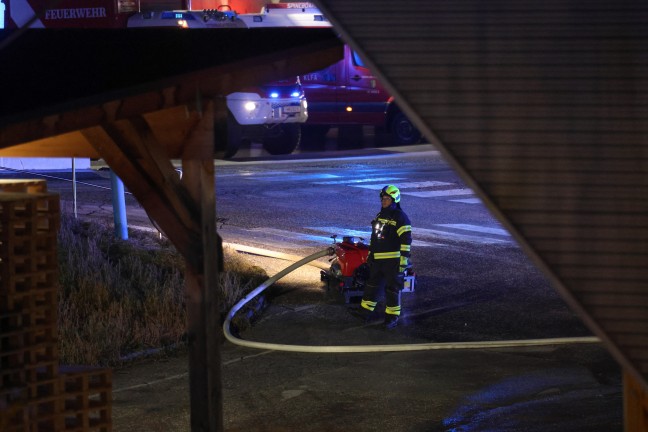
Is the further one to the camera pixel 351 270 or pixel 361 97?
pixel 361 97

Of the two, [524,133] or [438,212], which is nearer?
[524,133]

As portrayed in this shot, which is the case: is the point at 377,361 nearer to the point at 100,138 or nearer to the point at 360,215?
the point at 100,138

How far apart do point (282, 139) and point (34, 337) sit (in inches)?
782

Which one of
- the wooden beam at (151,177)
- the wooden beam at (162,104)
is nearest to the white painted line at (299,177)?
the wooden beam at (162,104)

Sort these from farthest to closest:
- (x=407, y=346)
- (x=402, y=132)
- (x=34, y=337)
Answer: (x=402, y=132) < (x=407, y=346) < (x=34, y=337)

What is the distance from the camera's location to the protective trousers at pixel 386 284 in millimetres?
11484

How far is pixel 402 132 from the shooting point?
27828 mm

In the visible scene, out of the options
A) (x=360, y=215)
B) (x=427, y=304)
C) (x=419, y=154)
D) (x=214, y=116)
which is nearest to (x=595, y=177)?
(x=214, y=116)

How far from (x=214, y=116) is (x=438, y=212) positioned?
11883 millimetres

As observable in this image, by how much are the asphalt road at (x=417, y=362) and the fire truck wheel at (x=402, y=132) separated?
32.5ft

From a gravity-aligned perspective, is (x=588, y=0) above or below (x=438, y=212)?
above

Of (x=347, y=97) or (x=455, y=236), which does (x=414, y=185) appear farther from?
(x=347, y=97)

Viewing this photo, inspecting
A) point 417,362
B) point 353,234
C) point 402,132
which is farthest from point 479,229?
point 402,132

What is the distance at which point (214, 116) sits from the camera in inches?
264
